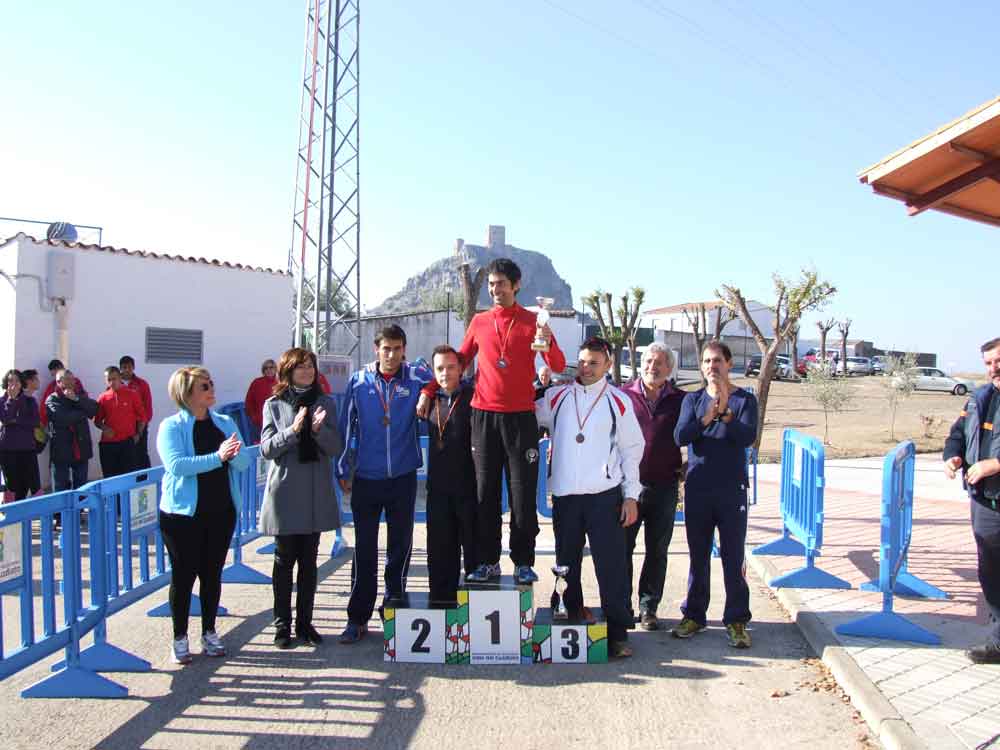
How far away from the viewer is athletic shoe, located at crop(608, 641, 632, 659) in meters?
5.18

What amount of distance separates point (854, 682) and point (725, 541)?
115cm

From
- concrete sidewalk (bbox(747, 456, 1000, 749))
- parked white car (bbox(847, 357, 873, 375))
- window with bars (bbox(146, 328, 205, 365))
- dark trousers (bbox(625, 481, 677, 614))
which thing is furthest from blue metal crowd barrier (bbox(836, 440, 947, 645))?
parked white car (bbox(847, 357, 873, 375))

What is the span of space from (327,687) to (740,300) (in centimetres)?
1283

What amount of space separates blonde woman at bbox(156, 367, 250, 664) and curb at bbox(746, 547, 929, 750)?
12.4 ft

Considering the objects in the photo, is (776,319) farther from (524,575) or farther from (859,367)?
(859,367)

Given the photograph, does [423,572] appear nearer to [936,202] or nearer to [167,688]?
[167,688]

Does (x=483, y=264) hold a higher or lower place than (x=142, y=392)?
higher

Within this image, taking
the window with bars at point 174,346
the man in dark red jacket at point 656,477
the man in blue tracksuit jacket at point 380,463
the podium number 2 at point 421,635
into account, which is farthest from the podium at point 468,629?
the window with bars at point 174,346

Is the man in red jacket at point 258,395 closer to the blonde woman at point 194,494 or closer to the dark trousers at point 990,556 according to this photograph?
the blonde woman at point 194,494

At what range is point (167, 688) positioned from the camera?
15.5 feet

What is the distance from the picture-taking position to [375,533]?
18.4ft

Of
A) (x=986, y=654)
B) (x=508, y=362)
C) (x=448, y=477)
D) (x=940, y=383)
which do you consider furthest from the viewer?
(x=940, y=383)

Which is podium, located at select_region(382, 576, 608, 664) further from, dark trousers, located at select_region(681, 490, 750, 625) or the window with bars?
the window with bars

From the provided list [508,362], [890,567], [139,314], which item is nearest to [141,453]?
[139,314]
